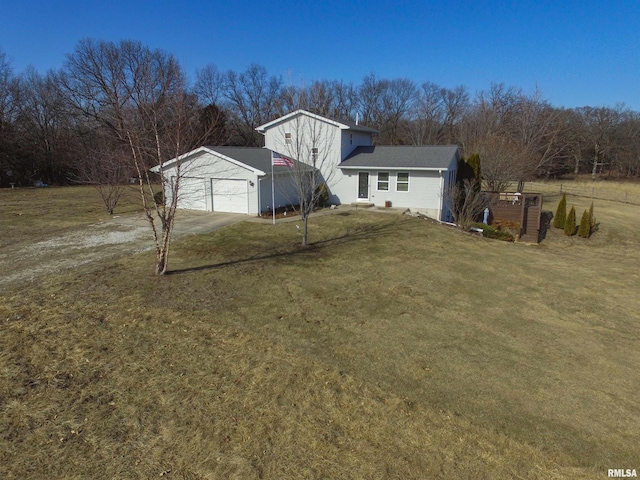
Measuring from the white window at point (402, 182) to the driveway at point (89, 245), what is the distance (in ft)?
28.3

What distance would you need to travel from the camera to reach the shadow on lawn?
36.1ft

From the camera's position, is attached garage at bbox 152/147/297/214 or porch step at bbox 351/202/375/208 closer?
attached garage at bbox 152/147/297/214

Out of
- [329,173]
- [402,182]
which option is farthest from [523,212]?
[329,173]

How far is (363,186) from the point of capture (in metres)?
22.5

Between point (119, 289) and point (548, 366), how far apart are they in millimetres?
8982

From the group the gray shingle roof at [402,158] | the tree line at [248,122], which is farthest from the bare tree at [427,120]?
the gray shingle roof at [402,158]

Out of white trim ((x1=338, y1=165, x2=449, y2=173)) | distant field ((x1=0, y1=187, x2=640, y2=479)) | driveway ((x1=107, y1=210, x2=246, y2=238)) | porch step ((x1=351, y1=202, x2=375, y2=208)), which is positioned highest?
white trim ((x1=338, y1=165, x2=449, y2=173))

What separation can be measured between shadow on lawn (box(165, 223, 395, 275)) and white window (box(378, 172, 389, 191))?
4.74m

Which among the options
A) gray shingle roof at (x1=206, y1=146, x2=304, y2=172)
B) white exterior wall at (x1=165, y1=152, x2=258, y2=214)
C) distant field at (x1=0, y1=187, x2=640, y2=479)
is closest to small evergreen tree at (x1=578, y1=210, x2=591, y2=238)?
distant field at (x1=0, y1=187, x2=640, y2=479)

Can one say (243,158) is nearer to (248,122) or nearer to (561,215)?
(561,215)

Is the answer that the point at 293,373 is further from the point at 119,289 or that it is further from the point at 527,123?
the point at 527,123

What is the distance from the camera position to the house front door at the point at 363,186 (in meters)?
22.3

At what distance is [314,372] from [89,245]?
35.2ft

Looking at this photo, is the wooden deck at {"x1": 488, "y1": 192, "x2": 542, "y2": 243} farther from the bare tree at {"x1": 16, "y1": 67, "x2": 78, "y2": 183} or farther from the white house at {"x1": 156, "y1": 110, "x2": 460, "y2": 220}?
the bare tree at {"x1": 16, "y1": 67, "x2": 78, "y2": 183}
